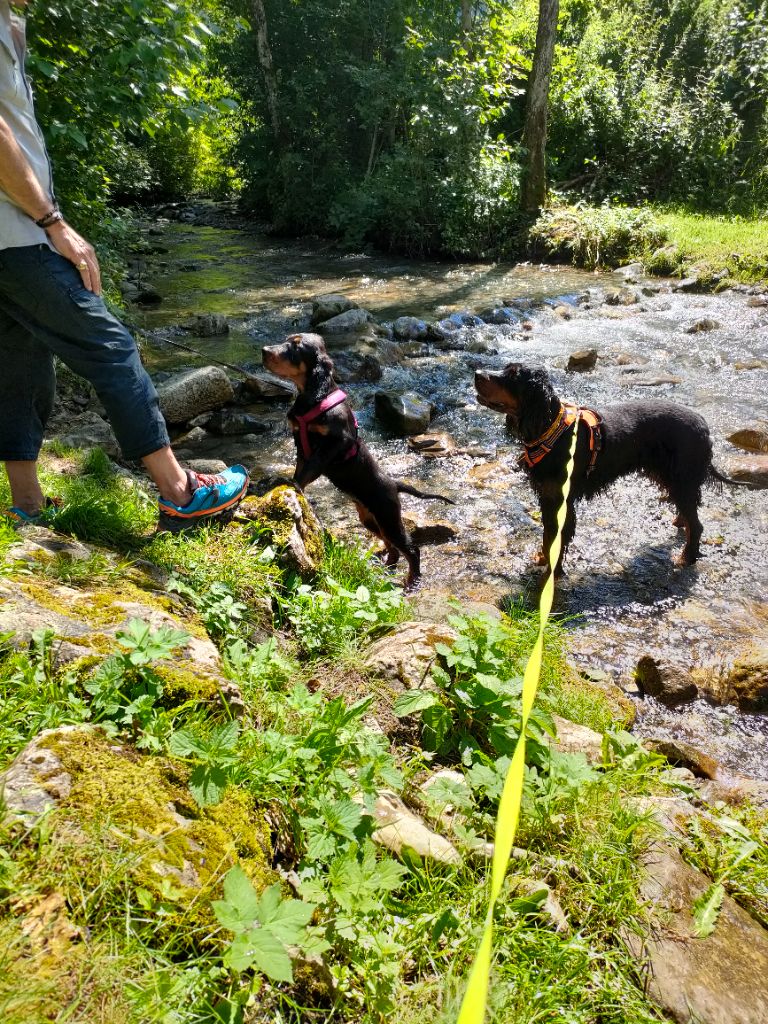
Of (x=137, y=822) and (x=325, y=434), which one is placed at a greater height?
(x=137, y=822)

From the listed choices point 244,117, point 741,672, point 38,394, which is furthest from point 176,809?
point 244,117

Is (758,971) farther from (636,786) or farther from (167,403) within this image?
(167,403)

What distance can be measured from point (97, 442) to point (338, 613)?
344 centimetres

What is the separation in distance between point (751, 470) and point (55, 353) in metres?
5.41

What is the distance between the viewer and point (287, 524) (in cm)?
309

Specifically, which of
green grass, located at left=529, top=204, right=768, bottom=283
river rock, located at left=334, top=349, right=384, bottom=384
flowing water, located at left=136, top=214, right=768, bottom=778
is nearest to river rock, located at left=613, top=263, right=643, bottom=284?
green grass, located at left=529, top=204, right=768, bottom=283

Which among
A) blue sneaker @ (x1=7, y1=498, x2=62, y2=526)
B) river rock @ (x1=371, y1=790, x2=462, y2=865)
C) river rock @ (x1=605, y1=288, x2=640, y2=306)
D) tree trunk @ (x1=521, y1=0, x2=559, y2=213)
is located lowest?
river rock @ (x1=605, y1=288, x2=640, y2=306)

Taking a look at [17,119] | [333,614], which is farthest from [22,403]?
[333,614]

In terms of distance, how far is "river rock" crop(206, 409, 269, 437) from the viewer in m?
6.32

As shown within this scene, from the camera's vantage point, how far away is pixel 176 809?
1.36 m

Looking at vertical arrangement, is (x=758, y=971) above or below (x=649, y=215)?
below

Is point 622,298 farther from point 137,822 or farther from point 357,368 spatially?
point 137,822

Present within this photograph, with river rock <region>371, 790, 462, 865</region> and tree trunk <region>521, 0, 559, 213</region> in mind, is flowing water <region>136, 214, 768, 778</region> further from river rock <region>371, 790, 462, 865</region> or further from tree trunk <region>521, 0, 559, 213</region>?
tree trunk <region>521, 0, 559, 213</region>

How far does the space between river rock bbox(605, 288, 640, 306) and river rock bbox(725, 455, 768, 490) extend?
19.2 ft
